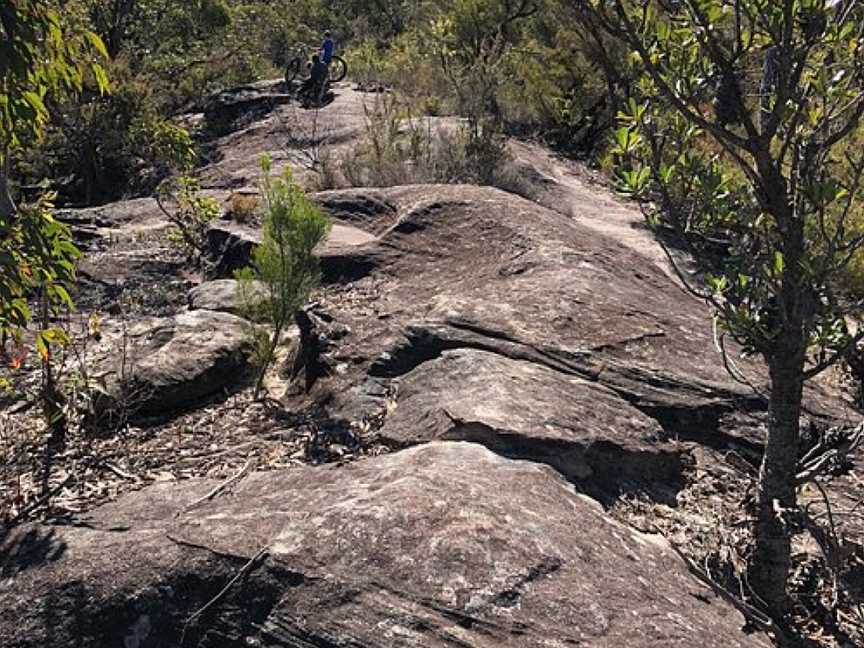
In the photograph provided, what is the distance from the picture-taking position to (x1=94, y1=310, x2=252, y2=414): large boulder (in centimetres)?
454

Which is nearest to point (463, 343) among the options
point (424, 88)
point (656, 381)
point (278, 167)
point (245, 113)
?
point (656, 381)

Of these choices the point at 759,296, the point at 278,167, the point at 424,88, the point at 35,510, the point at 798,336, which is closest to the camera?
the point at 798,336

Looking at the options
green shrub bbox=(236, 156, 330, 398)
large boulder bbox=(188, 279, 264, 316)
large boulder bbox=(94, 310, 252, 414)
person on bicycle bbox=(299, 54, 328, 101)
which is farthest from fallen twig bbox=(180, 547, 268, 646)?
person on bicycle bbox=(299, 54, 328, 101)

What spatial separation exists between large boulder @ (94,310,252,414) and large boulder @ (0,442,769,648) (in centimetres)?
140

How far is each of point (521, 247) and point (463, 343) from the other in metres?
1.52

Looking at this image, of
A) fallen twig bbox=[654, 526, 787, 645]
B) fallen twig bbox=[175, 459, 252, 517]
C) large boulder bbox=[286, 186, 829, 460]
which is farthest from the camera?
large boulder bbox=[286, 186, 829, 460]

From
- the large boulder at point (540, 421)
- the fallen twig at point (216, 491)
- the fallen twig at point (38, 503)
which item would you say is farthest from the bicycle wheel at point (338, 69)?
the fallen twig at point (216, 491)

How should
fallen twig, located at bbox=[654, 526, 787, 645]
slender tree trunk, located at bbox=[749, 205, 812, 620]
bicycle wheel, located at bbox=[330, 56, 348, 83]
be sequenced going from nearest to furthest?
fallen twig, located at bbox=[654, 526, 787, 645] → slender tree trunk, located at bbox=[749, 205, 812, 620] → bicycle wheel, located at bbox=[330, 56, 348, 83]

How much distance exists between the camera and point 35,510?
137 inches

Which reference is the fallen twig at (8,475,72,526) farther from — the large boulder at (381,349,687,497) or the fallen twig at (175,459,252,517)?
the large boulder at (381,349,687,497)

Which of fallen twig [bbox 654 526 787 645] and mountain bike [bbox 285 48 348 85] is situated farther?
mountain bike [bbox 285 48 348 85]

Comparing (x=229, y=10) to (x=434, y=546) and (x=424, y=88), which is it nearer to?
(x=424, y=88)

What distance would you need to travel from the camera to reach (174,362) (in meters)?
4.77

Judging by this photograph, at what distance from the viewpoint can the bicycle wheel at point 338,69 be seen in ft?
59.9
